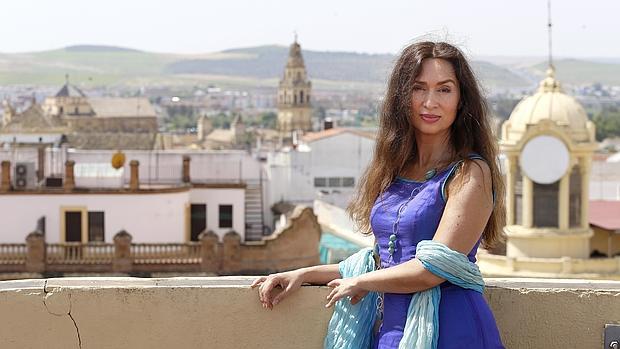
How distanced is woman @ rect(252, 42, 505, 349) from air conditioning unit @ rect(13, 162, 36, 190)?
30537mm

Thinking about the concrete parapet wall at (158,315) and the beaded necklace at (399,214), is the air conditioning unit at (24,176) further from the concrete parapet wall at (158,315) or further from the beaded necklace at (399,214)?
the beaded necklace at (399,214)

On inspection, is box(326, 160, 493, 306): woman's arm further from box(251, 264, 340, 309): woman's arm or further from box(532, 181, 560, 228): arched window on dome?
box(532, 181, 560, 228): arched window on dome

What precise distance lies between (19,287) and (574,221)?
1984 cm

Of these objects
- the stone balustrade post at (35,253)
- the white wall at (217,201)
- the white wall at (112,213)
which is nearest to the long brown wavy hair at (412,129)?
the stone balustrade post at (35,253)

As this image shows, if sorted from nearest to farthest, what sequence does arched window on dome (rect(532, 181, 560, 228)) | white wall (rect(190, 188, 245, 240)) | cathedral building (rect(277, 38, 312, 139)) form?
arched window on dome (rect(532, 181, 560, 228)) → white wall (rect(190, 188, 245, 240)) → cathedral building (rect(277, 38, 312, 139))

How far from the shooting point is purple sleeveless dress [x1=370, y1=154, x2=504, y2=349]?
4.93 metres

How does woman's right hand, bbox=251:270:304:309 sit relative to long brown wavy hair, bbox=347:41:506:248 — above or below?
below

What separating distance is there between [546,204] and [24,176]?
16.6m

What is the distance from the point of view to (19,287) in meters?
5.62

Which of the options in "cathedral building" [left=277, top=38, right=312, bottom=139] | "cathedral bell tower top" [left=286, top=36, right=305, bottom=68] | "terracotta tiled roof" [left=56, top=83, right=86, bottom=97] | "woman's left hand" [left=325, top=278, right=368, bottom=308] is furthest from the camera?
"terracotta tiled roof" [left=56, top=83, right=86, bottom=97]

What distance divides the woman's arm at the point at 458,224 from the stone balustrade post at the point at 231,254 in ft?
91.8

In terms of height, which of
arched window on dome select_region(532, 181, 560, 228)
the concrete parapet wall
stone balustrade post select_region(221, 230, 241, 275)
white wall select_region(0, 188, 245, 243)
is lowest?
stone balustrade post select_region(221, 230, 241, 275)

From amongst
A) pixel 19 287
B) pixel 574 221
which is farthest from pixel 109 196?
pixel 19 287

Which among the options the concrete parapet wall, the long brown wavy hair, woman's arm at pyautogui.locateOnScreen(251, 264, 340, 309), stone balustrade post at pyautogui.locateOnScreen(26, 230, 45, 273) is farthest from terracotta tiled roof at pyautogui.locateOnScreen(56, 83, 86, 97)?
the long brown wavy hair
